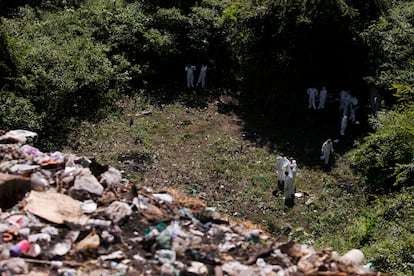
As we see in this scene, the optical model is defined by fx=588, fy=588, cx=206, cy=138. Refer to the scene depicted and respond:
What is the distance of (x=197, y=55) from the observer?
63.9 feet

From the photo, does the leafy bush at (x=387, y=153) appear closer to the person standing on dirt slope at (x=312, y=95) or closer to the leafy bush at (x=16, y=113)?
the person standing on dirt slope at (x=312, y=95)

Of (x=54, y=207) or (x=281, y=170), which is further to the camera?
(x=281, y=170)

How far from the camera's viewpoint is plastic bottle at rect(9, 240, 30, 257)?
5758mm

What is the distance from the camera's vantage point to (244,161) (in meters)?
14.5

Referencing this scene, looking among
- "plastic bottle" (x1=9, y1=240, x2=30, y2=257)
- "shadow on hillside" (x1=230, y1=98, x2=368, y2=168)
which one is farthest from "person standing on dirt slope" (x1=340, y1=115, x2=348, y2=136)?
"plastic bottle" (x1=9, y1=240, x2=30, y2=257)

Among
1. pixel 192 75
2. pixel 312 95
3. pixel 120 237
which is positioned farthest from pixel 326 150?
pixel 120 237

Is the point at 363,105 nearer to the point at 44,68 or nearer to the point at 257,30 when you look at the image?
the point at 257,30

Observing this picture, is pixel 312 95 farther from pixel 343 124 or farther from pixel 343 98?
pixel 343 124

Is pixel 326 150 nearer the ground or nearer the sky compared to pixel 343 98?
nearer the ground

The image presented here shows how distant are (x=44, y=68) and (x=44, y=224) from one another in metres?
9.83

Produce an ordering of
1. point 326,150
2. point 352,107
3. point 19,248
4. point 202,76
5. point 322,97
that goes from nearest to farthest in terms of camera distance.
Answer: point 19,248, point 326,150, point 352,107, point 322,97, point 202,76

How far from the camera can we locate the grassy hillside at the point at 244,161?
1187cm

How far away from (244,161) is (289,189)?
6.20 feet

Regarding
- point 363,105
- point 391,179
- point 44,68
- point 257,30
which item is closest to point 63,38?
point 44,68
